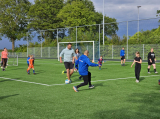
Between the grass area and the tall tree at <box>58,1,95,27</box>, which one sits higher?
the tall tree at <box>58,1,95,27</box>

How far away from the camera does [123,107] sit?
592cm

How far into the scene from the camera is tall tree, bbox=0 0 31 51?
58.7 metres

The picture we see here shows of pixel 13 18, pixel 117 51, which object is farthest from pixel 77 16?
pixel 117 51

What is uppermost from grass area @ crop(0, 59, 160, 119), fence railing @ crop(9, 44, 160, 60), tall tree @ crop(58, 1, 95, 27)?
tall tree @ crop(58, 1, 95, 27)

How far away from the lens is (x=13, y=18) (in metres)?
60.2

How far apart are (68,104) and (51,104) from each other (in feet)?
1.72

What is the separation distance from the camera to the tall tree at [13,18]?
58700 mm

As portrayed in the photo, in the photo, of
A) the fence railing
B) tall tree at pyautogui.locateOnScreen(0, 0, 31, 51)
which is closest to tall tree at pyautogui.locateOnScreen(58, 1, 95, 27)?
the fence railing

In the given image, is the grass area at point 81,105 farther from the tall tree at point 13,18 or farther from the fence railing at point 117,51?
the tall tree at point 13,18

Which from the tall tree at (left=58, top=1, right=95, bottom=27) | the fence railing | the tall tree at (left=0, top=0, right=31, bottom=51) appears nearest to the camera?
the fence railing

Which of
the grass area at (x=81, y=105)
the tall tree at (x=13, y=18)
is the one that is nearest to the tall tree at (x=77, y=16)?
the tall tree at (x=13, y=18)

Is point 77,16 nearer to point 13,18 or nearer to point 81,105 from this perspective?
point 13,18

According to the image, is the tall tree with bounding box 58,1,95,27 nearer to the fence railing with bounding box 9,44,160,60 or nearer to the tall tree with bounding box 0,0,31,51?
the fence railing with bounding box 9,44,160,60

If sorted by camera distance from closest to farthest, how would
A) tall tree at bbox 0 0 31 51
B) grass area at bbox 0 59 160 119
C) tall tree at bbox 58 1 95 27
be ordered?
grass area at bbox 0 59 160 119 < tall tree at bbox 58 1 95 27 < tall tree at bbox 0 0 31 51
